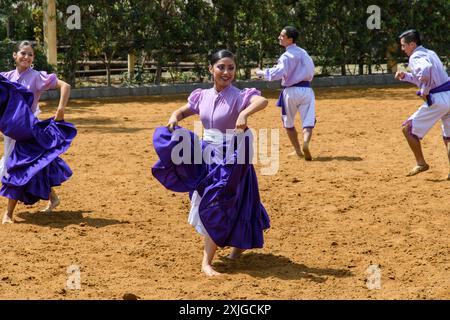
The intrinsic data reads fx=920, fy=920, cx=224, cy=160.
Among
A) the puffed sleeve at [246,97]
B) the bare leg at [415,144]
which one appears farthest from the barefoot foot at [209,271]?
the bare leg at [415,144]

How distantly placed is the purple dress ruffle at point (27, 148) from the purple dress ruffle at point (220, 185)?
1988 mm

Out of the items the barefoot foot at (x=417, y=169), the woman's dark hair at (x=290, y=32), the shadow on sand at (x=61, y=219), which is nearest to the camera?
the shadow on sand at (x=61, y=219)

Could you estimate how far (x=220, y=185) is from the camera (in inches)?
267

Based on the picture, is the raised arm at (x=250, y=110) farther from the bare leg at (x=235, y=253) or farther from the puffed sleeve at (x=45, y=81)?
the puffed sleeve at (x=45, y=81)

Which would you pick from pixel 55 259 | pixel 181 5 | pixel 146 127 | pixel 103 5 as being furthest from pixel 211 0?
pixel 55 259

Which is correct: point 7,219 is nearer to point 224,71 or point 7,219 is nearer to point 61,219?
point 61,219

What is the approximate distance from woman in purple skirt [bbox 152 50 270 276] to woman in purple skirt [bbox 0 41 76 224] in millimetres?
1974

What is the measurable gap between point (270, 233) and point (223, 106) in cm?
175

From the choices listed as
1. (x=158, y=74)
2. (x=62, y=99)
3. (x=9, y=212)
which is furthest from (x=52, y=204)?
(x=158, y=74)

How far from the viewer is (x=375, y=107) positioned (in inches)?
678

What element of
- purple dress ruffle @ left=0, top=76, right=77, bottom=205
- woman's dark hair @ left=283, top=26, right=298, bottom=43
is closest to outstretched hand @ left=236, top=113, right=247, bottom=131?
purple dress ruffle @ left=0, top=76, right=77, bottom=205

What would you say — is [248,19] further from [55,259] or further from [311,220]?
[55,259]

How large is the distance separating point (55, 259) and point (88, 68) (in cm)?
1456

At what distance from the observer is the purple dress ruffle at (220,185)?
680cm
